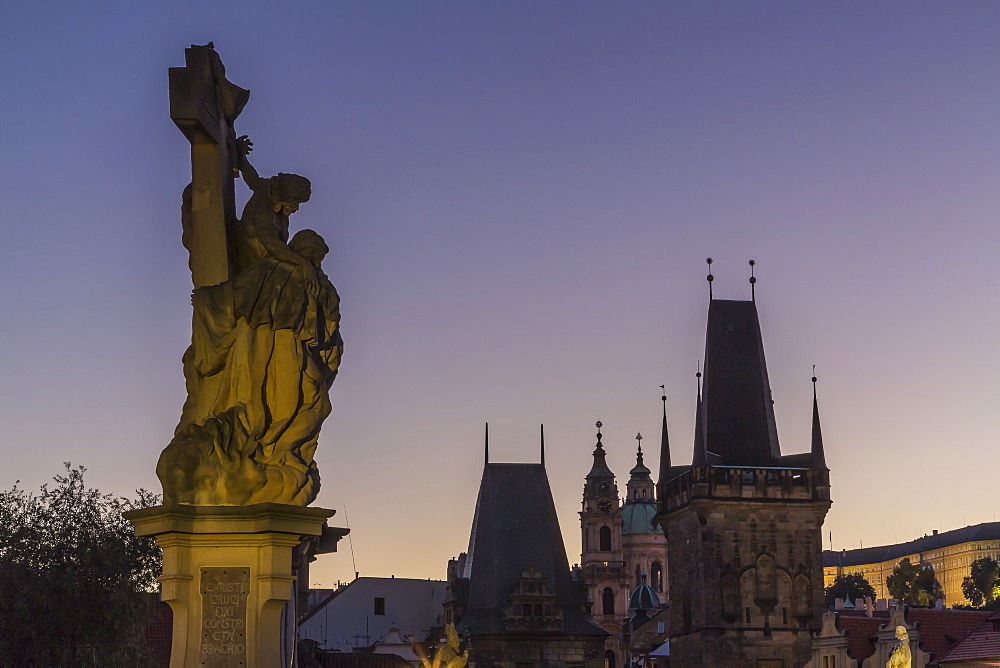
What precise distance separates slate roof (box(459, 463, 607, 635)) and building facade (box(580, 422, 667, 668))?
74.7 metres

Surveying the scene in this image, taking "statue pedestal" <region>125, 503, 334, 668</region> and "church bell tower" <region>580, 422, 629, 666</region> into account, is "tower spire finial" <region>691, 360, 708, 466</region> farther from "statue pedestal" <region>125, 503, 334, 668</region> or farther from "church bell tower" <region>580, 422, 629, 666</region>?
"church bell tower" <region>580, 422, 629, 666</region>

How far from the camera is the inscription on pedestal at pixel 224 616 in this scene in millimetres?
8234

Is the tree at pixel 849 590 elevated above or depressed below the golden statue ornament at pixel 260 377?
above

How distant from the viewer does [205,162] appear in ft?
29.4

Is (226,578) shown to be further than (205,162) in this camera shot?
No

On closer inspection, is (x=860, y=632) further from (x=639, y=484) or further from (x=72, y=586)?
(x=639, y=484)

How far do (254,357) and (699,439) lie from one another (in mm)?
65232

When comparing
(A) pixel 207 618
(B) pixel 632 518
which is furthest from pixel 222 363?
(B) pixel 632 518

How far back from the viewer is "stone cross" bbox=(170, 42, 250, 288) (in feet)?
28.6

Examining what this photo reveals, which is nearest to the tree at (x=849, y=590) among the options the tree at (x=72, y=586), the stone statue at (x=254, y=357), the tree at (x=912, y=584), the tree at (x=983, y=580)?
the tree at (x=912, y=584)

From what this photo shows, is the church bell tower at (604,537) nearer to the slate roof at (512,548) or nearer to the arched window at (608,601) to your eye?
the arched window at (608,601)

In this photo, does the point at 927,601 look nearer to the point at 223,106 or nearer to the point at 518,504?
the point at 518,504

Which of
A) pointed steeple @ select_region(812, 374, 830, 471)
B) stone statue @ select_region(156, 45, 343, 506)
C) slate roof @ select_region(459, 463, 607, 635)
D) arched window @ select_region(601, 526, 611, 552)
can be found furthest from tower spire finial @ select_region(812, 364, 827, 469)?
arched window @ select_region(601, 526, 611, 552)

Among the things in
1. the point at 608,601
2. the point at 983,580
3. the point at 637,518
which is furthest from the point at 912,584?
the point at 637,518
